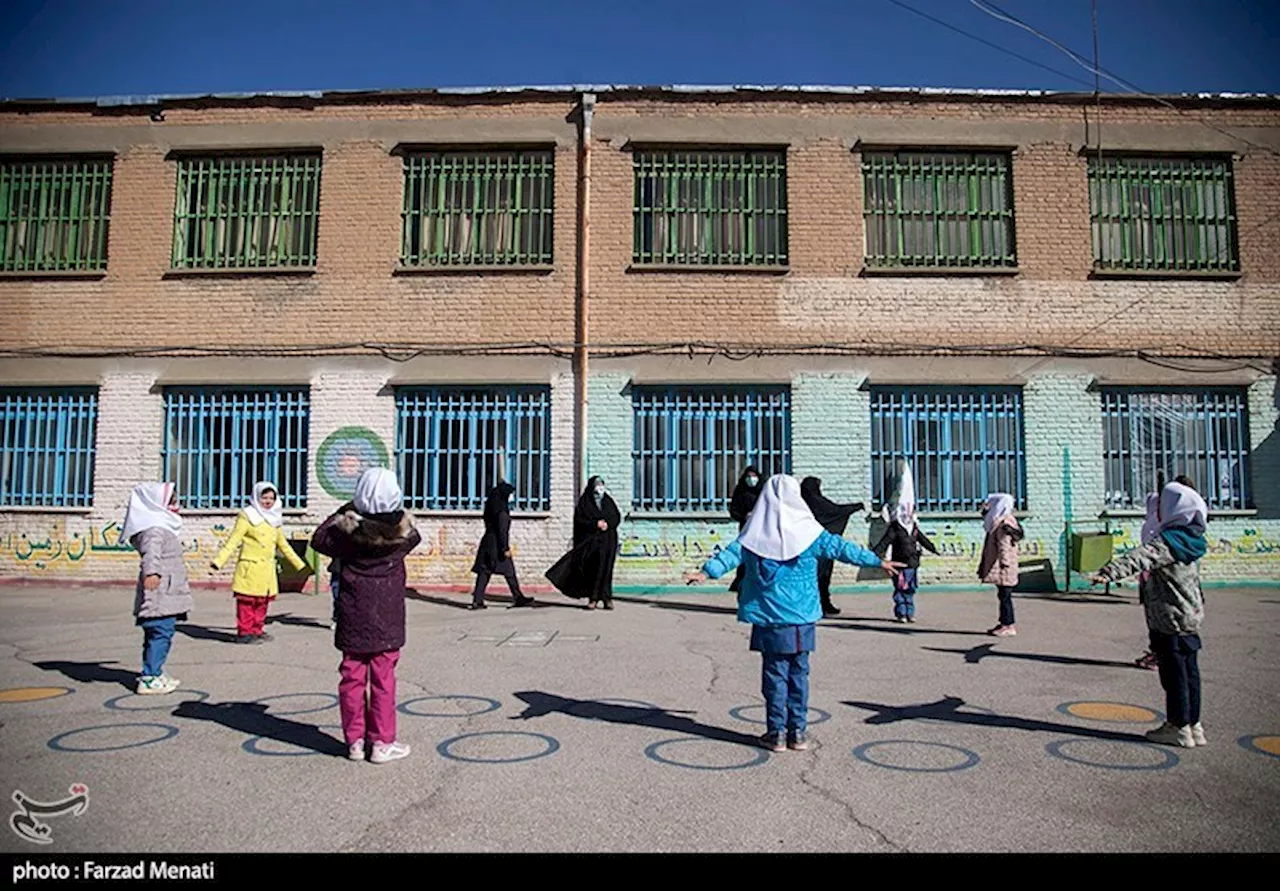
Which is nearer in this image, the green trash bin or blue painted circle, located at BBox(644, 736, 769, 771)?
blue painted circle, located at BBox(644, 736, 769, 771)

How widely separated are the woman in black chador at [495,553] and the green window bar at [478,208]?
414 cm

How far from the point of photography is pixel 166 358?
15.2 meters

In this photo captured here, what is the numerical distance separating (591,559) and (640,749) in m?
6.96

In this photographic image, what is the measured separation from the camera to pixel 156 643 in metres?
7.45

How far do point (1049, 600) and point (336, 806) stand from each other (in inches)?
437

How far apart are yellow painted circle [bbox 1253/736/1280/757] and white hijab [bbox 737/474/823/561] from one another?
277 cm

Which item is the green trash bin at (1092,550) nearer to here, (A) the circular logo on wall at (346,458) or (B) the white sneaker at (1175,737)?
(B) the white sneaker at (1175,737)

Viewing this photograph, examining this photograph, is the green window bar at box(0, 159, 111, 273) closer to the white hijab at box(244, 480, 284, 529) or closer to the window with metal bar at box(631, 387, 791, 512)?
the white hijab at box(244, 480, 284, 529)

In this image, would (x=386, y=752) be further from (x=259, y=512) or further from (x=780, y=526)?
(x=259, y=512)

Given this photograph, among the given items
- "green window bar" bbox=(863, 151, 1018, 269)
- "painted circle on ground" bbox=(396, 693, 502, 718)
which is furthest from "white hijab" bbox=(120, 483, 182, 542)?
"green window bar" bbox=(863, 151, 1018, 269)

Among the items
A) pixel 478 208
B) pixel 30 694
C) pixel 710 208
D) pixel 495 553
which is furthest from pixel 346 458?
pixel 30 694

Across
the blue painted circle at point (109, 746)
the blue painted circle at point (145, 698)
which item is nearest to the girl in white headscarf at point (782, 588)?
the blue painted circle at point (109, 746)

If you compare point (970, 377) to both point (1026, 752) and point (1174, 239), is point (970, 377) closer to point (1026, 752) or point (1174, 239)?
point (1174, 239)

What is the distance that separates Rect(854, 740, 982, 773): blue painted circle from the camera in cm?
541
